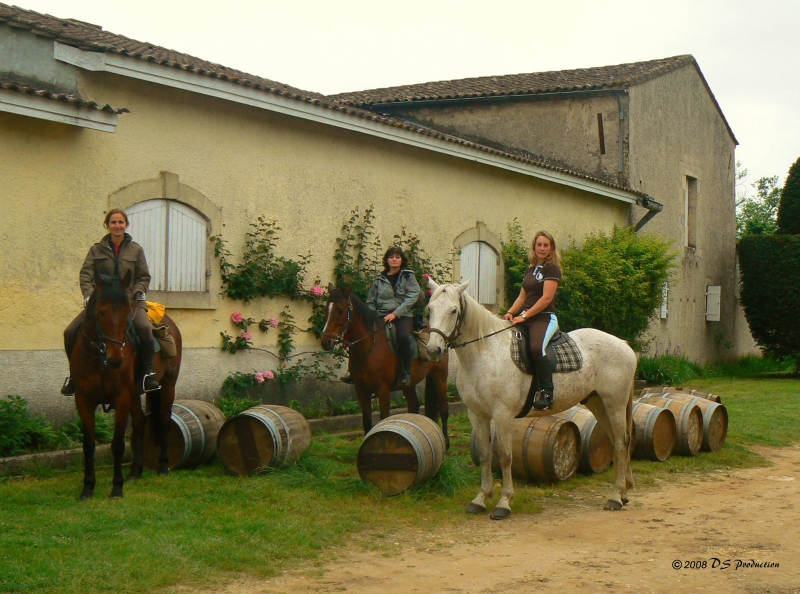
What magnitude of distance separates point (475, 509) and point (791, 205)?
22711 millimetres

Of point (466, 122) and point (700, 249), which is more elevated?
point (466, 122)

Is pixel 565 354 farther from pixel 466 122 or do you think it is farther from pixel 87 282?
pixel 466 122

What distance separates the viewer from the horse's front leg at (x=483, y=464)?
24.8 ft

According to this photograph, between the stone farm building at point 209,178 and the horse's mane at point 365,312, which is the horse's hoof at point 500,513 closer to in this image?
the horse's mane at point 365,312

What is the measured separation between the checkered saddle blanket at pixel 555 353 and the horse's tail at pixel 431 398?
9.76 feet

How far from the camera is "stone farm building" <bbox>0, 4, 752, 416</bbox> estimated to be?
9133mm

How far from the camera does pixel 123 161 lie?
10102mm

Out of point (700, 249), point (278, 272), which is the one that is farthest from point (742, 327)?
point (278, 272)

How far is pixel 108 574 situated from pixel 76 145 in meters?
5.65

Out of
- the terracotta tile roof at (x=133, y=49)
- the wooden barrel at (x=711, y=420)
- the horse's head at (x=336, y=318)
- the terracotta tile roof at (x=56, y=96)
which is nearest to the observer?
the terracotta tile roof at (x=56, y=96)

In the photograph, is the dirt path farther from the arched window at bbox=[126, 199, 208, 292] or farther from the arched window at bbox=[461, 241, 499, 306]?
the arched window at bbox=[461, 241, 499, 306]

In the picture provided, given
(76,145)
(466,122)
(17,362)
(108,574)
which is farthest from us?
(466,122)

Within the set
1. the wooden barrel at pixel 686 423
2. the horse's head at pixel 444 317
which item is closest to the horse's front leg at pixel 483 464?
the horse's head at pixel 444 317

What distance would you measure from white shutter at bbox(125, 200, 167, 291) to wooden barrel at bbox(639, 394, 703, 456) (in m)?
6.17
